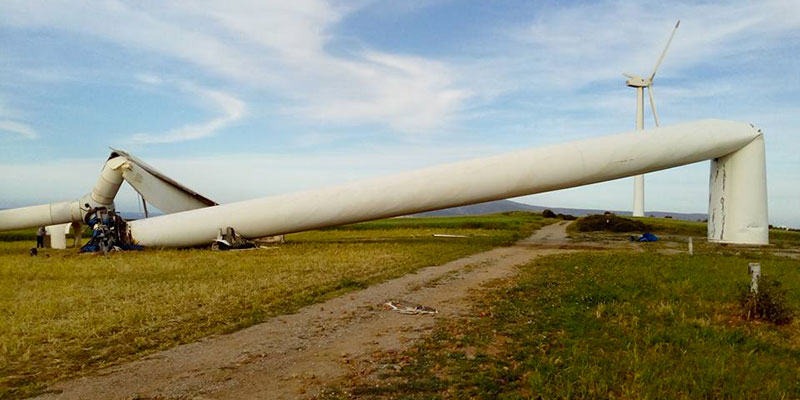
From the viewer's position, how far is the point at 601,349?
6.22 metres

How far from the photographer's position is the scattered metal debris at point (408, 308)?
856cm

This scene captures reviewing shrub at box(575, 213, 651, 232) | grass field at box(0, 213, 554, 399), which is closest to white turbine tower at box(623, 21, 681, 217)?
shrub at box(575, 213, 651, 232)

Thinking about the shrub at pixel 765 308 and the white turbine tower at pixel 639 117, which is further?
the white turbine tower at pixel 639 117

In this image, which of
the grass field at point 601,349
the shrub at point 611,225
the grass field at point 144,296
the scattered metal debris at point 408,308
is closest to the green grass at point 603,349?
the grass field at point 601,349

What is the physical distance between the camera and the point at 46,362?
6.22m

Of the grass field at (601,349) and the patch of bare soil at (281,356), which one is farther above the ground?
the grass field at (601,349)

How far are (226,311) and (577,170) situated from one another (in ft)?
46.6

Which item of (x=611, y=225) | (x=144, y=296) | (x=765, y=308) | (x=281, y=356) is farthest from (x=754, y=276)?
(x=611, y=225)

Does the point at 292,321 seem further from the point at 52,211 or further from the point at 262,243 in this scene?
the point at 52,211

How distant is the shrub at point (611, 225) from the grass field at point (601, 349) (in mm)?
27150

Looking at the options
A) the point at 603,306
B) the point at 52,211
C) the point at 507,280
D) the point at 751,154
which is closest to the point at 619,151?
the point at 751,154

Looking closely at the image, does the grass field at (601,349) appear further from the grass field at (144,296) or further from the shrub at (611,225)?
the shrub at (611,225)

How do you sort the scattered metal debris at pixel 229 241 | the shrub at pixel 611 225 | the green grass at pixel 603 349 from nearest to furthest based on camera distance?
1. the green grass at pixel 603 349
2. the scattered metal debris at pixel 229 241
3. the shrub at pixel 611 225

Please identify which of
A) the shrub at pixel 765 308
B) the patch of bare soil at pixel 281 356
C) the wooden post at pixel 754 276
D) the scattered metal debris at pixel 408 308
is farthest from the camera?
the scattered metal debris at pixel 408 308
